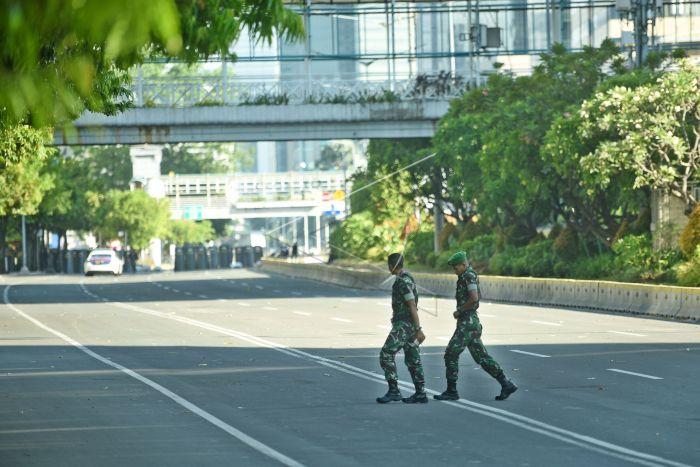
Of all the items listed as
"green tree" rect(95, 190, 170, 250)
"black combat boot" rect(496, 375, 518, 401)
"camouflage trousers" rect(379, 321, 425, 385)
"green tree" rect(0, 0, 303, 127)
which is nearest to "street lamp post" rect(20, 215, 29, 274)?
"green tree" rect(95, 190, 170, 250)

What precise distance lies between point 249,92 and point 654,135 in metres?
18.1

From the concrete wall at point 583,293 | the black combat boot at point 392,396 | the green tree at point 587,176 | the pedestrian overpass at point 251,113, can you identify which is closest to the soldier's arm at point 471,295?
the black combat boot at point 392,396

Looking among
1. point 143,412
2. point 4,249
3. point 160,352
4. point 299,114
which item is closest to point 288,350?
point 160,352

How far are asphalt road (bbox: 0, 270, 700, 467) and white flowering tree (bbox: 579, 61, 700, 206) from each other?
Result: 7.99 meters

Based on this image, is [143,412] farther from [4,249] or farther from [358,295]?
[4,249]

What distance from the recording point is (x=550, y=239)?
185 feet

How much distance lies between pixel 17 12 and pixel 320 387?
13.8m

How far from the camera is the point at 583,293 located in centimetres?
4122

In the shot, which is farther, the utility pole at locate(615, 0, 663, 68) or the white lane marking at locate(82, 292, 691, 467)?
the utility pole at locate(615, 0, 663, 68)

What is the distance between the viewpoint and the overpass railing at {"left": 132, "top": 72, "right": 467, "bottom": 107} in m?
55.5

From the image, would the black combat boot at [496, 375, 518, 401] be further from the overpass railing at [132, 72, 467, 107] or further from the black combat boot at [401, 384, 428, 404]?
the overpass railing at [132, 72, 467, 107]

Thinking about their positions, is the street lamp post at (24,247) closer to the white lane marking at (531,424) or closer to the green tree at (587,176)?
the green tree at (587,176)

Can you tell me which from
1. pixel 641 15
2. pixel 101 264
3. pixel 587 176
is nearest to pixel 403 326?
pixel 587 176

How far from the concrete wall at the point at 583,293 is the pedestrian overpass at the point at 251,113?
6.02 meters
